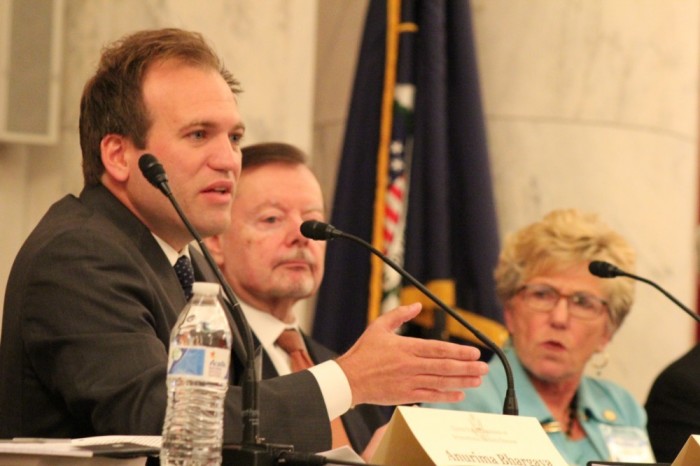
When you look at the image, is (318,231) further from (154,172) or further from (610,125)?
(610,125)

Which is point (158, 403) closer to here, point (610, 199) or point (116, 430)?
point (116, 430)

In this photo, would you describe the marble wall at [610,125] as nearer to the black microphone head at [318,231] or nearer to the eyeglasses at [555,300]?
the eyeglasses at [555,300]

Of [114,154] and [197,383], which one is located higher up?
[114,154]

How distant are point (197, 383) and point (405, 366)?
55 centimetres

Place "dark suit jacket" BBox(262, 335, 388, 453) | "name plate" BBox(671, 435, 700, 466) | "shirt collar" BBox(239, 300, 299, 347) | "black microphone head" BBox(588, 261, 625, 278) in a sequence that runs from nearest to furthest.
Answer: "name plate" BBox(671, 435, 700, 466), "black microphone head" BBox(588, 261, 625, 278), "dark suit jacket" BBox(262, 335, 388, 453), "shirt collar" BBox(239, 300, 299, 347)

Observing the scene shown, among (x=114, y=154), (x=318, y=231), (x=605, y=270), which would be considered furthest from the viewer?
(x=605, y=270)

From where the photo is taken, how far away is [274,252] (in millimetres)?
4352

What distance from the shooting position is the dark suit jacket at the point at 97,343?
2.66 metres

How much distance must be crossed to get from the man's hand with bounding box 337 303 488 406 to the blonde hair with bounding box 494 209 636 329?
6.53 ft

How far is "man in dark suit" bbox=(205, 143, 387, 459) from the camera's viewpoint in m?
4.31

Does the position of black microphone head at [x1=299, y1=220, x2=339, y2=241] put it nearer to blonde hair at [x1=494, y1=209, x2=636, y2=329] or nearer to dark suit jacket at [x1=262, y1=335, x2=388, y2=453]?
dark suit jacket at [x1=262, y1=335, x2=388, y2=453]

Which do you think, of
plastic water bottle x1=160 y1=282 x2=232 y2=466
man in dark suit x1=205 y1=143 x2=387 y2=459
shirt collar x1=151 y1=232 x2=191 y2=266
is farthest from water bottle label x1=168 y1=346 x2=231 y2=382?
man in dark suit x1=205 y1=143 x2=387 y2=459

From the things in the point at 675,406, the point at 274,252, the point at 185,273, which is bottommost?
the point at 675,406

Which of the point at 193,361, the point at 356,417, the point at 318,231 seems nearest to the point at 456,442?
the point at 193,361
